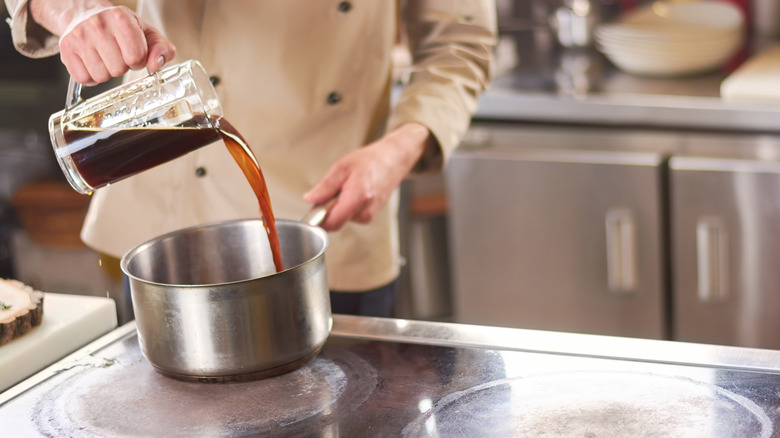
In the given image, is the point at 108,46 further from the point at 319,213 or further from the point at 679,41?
the point at 679,41

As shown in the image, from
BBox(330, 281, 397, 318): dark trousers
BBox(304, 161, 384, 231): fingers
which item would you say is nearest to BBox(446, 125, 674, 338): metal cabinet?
BBox(330, 281, 397, 318): dark trousers

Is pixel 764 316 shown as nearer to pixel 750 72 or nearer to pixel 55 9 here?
pixel 750 72

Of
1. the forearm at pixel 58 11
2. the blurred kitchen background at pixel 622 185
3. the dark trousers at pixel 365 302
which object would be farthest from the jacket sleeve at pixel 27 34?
the blurred kitchen background at pixel 622 185

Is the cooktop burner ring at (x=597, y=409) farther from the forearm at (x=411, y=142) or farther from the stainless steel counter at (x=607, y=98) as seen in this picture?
the stainless steel counter at (x=607, y=98)

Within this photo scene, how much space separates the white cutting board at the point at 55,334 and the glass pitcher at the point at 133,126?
181 millimetres

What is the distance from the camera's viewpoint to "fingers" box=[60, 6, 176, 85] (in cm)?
107

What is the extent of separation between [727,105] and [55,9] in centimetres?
154

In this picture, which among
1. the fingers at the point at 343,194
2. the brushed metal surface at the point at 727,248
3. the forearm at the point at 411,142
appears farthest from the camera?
the brushed metal surface at the point at 727,248

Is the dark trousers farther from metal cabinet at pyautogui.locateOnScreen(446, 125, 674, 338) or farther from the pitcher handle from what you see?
metal cabinet at pyautogui.locateOnScreen(446, 125, 674, 338)

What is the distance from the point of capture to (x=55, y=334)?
1170mm

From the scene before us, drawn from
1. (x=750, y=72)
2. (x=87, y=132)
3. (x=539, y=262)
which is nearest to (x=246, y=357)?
(x=87, y=132)

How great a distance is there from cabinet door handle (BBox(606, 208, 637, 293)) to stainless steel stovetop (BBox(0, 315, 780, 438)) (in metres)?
1.28

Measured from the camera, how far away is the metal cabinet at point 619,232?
89.0 inches

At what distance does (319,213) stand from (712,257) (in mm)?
1323
